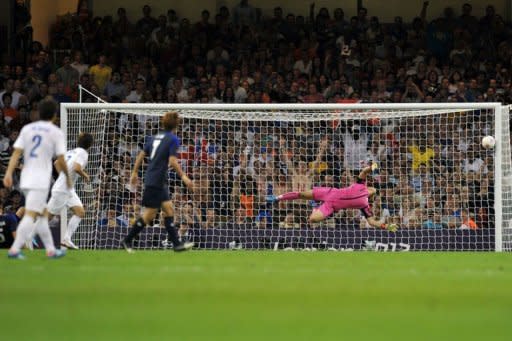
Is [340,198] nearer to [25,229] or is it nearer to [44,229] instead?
[44,229]

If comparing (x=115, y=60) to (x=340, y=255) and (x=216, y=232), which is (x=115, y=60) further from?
(x=340, y=255)

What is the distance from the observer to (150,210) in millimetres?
14625

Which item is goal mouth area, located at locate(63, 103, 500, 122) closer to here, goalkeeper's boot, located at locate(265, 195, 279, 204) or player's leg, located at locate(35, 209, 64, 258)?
goalkeeper's boot, located at locate(265, 195, 279, 204)

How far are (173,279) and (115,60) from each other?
16.0m

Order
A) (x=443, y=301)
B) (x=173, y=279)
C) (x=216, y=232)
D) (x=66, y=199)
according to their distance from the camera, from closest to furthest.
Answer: (x=443, y=301) → (x=173, y=279) → (x=66, y=199) → (x=216, y=232)

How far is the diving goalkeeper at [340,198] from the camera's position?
19094 mm

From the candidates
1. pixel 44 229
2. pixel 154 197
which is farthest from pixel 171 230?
pixel 44 229

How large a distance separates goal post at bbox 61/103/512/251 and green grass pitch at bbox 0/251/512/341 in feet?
19.7

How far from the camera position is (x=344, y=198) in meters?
19.1

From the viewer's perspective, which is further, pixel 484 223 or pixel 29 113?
pixel 29 113

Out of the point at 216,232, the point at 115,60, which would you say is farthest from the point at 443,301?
the point at 115,60

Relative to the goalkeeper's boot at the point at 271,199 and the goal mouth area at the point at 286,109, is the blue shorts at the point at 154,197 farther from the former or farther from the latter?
the goalkeeper's boot at the point at 271,199

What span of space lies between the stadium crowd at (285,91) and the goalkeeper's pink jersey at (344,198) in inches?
34.1

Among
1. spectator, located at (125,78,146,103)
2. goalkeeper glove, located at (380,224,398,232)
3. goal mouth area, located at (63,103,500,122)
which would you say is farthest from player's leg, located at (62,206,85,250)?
spectator, located at (125,78,146,103)
